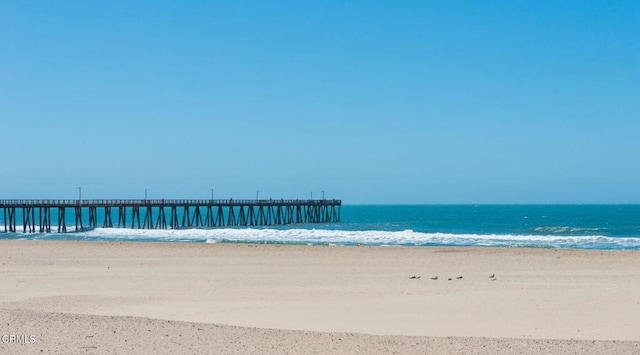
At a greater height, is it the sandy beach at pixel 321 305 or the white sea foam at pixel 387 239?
the sandy beach at pixel 321 305

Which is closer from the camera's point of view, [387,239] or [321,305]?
[321,305]

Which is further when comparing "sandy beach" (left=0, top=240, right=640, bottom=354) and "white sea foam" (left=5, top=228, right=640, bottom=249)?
"white sea foam" (left=5, top=228, right=640, bottom=249)

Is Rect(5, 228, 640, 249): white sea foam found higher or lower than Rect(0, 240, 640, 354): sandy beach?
lower

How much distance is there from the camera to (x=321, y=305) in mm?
14234

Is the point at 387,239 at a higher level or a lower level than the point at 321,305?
lower

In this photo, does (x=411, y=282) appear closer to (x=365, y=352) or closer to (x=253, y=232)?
(x=365, y=352)

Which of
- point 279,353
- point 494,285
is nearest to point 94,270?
point 494,285

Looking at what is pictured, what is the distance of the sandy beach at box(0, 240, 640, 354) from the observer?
10172 millimetres

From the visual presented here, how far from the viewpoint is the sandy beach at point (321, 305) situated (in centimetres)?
1017

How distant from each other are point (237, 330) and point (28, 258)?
18.3m

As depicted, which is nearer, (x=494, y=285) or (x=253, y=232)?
(x=494, y=285)

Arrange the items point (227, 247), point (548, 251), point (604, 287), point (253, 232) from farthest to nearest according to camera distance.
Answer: point (253, 232), point (227, 247), point (548, 251), point (604, 287)

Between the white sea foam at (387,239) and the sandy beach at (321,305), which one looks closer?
the sandy beach at (321,305)

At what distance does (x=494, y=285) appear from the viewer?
17.7 m
